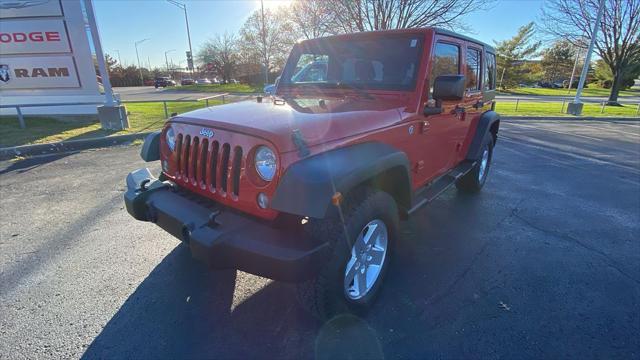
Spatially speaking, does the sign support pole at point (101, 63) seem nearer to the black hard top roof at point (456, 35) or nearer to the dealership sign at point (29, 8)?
the dealership sign at point (29, 8)

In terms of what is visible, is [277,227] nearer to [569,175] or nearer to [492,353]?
[492,353]

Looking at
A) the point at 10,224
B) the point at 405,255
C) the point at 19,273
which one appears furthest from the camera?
the point at 10,224

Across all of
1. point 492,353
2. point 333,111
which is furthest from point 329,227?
point 492,353

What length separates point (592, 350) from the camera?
2.10 meters

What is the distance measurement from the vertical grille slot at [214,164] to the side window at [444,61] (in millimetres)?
1921

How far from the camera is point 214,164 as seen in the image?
86.6 inches

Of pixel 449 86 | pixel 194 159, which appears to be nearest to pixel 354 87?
pixel 449 86

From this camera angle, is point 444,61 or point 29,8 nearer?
point 444,61

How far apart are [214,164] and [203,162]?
122mm

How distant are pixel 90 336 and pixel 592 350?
3251 mm

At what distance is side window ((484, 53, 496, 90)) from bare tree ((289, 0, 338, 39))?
29.0 ft

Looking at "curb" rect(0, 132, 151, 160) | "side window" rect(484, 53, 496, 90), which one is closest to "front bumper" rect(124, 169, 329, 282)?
"side window" rect(484, 53, 496, 90)

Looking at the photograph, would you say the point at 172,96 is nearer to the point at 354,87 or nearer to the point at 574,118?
the point at 574,118

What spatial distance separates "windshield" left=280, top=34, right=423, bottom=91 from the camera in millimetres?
2900
